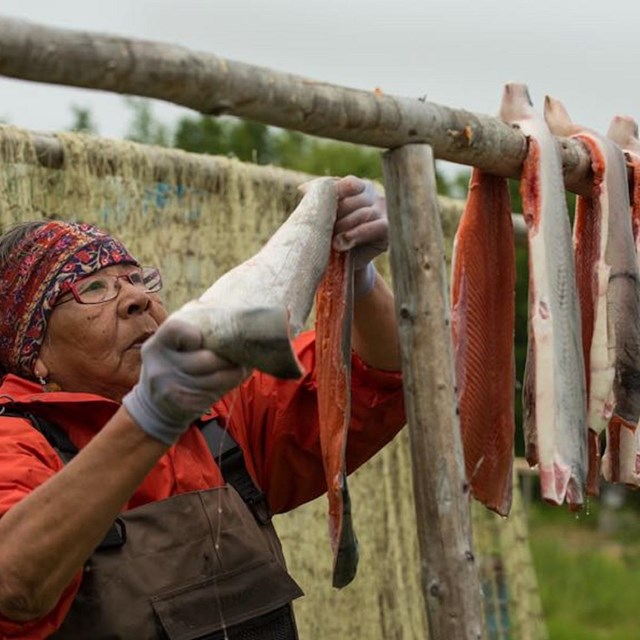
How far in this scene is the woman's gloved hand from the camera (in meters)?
2.34

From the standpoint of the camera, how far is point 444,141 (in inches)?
109

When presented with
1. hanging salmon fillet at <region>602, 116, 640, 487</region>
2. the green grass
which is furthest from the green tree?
hanging salmon fillet at <region>602, 116, 640, 487</region>

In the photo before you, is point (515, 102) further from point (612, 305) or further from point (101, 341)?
point (101, 341)

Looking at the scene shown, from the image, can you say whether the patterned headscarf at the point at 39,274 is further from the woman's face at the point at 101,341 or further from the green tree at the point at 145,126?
the green tree at the point at 145,126

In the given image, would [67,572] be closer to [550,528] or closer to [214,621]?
[214,621]

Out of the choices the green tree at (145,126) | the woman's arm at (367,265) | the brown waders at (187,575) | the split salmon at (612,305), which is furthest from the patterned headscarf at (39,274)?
the green tree at (145,126)

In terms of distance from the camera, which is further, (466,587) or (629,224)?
(629,224)

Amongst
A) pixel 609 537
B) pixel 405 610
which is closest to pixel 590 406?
pixel 405 610

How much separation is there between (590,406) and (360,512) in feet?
7.74

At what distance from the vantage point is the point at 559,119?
3.31 metres

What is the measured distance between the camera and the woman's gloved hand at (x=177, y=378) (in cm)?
234

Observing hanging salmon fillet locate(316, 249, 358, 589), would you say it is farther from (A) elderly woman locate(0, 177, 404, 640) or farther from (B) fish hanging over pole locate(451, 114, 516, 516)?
(B) fish hanging over pole locate(451, 114, 516, 516)

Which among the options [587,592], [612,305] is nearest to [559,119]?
[612,305]

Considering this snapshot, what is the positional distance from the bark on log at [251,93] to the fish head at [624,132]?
505 mm
